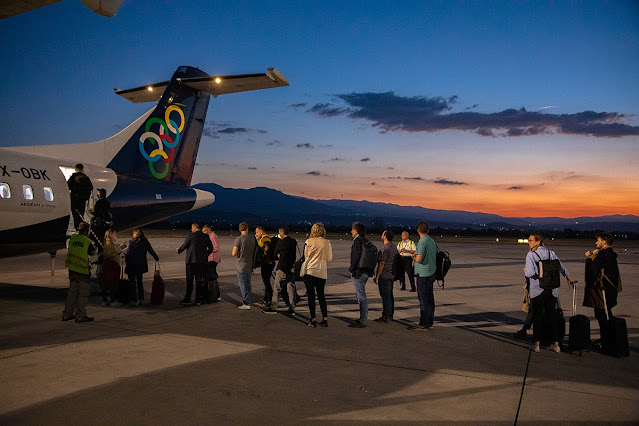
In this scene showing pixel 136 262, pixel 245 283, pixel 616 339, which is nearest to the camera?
pixel 616 339

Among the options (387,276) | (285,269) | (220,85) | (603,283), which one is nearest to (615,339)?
(603,283)

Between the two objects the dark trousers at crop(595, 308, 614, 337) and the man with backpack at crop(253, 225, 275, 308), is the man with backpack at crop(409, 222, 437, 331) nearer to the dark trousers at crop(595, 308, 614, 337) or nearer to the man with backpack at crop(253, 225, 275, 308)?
the dark trousers at crop(595, 308, 614, 337)

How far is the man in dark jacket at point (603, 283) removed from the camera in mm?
6554

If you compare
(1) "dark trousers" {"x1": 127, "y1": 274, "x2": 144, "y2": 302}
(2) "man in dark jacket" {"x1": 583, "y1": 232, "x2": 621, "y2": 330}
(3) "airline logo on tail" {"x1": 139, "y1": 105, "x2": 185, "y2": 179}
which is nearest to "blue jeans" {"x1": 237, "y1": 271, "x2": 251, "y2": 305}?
(1) "dark trousers" {"x1": 127, "y1": 274, "x2": 144, "y2": 302}

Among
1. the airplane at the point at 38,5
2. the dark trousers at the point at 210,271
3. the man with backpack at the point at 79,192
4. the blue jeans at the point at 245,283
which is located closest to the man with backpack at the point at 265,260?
the blue jeans at the point at 245,283

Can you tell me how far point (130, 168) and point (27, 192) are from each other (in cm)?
352

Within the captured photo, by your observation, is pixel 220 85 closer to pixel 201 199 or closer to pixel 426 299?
pixel 201 199

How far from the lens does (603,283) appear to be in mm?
6578

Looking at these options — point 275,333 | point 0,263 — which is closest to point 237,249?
point 275,333

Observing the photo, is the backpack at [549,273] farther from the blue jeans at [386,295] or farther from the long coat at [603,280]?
the blue jeans at [386,295]

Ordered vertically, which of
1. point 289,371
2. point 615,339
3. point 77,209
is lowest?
point 289,371

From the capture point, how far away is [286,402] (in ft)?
15.0

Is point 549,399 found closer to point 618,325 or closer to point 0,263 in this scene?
point 618,325

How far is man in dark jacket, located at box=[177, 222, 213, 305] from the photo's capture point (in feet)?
31.8
